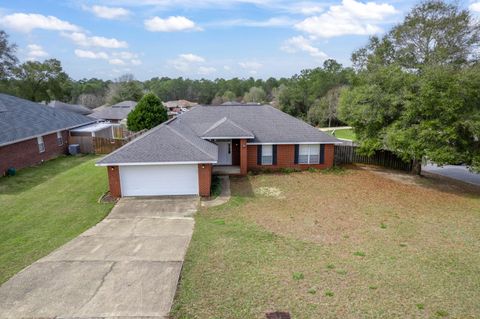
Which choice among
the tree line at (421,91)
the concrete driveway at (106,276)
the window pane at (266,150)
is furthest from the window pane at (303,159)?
A: the concrete driveway at (106,276)

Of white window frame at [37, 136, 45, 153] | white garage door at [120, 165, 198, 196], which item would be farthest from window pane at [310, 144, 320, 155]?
white window frame at [37, 136, 45, 153]

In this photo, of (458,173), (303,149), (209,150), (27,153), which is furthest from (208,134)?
(458,173)

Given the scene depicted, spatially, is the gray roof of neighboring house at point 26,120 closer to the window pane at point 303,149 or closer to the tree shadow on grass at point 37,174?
the tree shadow on grass at point 37,174

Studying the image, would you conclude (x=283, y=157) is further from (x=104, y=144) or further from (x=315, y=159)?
(x=104, y=144)

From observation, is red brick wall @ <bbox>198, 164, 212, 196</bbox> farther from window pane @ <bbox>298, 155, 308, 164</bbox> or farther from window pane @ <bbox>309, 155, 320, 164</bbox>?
window pane @ <bbox>309, 155, 320, 164</bbox>

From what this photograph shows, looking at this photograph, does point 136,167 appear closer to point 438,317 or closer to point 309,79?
point 438,317

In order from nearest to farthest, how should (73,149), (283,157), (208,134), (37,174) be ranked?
1. (37,174)
2. (208,134)
3. (283,157)
4. (73,149)

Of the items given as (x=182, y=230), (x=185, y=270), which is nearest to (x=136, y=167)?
(x=182, y=230)
